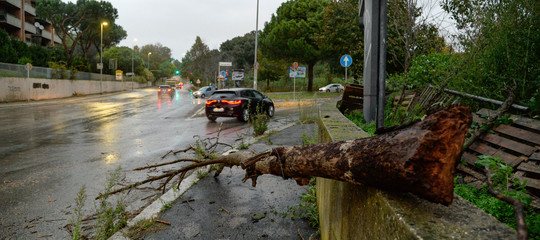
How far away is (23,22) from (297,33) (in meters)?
39.0

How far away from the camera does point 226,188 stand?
4.82 metres

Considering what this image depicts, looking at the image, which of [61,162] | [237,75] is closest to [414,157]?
[61,162]

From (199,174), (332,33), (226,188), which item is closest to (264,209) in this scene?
(226,188)

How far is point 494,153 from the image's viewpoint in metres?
3.19

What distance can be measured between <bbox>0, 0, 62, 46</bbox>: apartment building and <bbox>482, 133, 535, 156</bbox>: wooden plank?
5322cm

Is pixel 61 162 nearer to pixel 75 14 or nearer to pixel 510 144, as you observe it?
pixel 510 144

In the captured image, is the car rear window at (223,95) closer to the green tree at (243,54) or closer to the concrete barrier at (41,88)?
the concrete barrier at (41,88)

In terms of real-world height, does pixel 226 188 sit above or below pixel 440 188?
below

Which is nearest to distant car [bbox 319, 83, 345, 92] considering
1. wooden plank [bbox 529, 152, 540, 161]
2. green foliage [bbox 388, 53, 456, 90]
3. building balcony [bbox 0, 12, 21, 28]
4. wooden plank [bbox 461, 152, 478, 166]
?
green foliage [bbox 388, 53, 456, 90]

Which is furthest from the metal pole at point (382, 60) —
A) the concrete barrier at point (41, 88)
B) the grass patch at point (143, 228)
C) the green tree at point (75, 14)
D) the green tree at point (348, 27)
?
the green tree at point (75, 14)

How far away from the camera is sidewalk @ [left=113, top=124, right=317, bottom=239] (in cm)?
341

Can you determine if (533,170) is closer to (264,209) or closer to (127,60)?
(264,209)

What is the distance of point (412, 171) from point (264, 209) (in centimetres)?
290

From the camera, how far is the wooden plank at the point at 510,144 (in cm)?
296
